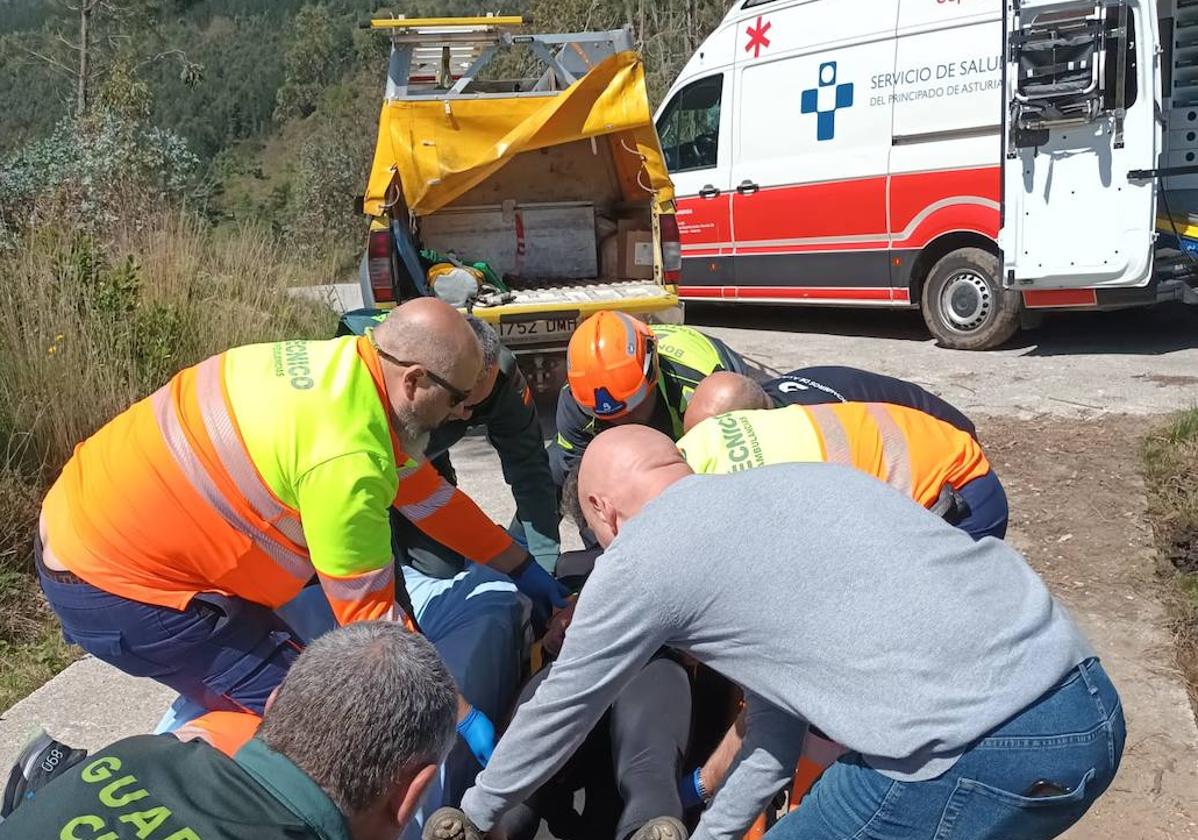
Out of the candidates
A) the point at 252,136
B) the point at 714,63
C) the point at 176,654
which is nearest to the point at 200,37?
the point at 252,136

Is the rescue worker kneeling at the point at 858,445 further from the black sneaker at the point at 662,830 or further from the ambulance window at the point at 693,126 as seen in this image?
the ambulance window at the point at 693,126

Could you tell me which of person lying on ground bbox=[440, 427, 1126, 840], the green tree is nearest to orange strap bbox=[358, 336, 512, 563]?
person lying on ground bbox=[440, 427, 1126, 840]

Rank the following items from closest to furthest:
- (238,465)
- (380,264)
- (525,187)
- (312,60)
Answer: (238,465)
(380,264)
(525,187)
(312,60)

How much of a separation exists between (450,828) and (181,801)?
854mm

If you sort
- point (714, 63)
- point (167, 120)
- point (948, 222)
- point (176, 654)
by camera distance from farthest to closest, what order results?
point (167, 120), point (714, 63), point (948, 222), point (176, 654)

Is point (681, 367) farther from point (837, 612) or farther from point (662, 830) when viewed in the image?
point (837, 612)

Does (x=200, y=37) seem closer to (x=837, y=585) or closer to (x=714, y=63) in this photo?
(x=714, y=63)

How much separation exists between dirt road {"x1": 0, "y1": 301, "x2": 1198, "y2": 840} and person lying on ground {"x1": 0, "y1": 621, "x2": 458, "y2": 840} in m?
2.09

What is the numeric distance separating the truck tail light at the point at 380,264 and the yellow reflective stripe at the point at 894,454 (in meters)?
4.38

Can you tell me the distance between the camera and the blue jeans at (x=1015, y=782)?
1659 millimetres

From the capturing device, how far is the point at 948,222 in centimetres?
795

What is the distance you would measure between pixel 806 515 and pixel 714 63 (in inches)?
319

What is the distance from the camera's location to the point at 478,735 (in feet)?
8.25

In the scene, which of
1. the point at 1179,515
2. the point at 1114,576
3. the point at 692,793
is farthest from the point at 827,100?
the point at 692,793
